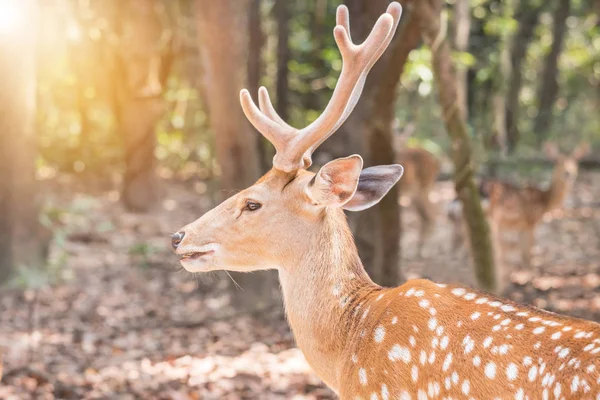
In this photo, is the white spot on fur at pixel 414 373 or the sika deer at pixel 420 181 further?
the sika deer at pixel 420 181

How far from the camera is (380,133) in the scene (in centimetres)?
739

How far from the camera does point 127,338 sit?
7.57 m

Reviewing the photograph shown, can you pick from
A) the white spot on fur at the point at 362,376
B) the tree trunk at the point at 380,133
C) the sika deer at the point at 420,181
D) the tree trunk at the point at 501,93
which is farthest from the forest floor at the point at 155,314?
the tree trunk at the point at 501,93

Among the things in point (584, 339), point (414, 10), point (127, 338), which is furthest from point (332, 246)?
point (127, 338)

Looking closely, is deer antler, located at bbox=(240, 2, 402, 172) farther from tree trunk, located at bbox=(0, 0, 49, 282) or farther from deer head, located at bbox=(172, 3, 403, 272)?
tree trunk, located at bbox=(0, 0, 49, 282)

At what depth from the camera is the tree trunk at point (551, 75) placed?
66.6 feet

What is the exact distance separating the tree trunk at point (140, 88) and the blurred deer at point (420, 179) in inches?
150

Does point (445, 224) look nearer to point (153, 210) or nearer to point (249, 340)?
point (153, 210)

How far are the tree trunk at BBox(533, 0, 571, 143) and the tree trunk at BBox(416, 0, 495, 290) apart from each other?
14.0 meters

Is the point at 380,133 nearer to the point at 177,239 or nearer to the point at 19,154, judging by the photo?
the point at 177,239

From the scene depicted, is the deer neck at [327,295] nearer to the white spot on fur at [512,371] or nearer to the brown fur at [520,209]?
the white spot on fur at [512,371]

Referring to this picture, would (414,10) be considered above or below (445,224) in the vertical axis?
above

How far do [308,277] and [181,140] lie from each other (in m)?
13.9

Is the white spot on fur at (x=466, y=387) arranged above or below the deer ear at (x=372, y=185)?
below
